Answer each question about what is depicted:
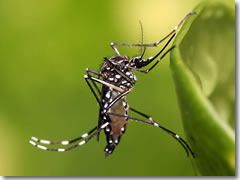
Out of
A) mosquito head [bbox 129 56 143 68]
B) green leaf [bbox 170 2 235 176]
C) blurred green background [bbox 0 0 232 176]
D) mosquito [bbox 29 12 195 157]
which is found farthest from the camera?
mosquito head [bbox 129 56 143 68]

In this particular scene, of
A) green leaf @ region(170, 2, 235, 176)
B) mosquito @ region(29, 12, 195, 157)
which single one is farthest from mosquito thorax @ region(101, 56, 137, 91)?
green leaf @ region(170, 2, 235, 176)

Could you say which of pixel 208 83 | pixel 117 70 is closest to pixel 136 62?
pixel 117 70

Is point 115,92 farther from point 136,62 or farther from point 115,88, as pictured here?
point 136,62

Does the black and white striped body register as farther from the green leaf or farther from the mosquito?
the green leaf

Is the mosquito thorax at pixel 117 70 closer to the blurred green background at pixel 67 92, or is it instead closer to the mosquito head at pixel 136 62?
the mosquito head at pixel 136 62

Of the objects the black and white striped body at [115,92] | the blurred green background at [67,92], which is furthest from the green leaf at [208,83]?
the black and white striped body at [115,92]

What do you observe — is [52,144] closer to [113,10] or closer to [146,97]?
[146,97]
